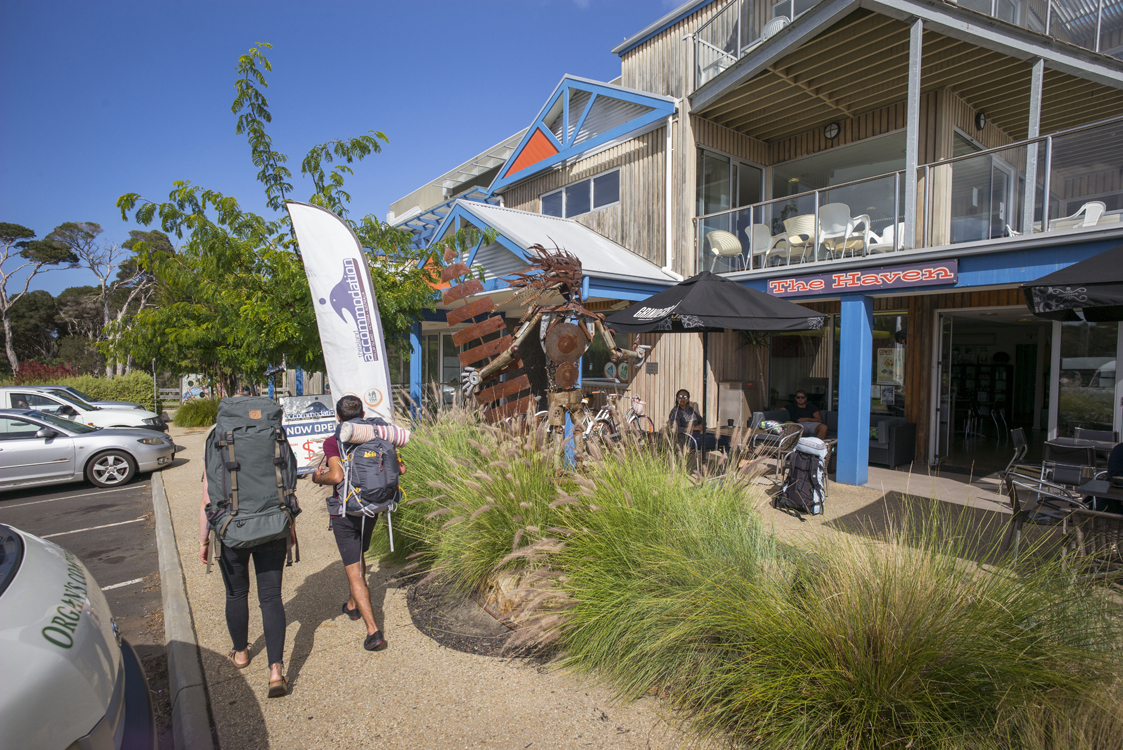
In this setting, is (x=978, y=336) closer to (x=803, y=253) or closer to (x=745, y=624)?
(x=803, y=253)

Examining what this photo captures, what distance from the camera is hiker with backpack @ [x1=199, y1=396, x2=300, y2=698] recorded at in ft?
10.7

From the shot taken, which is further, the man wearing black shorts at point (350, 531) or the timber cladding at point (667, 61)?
the timber cladding at point (667, 61)

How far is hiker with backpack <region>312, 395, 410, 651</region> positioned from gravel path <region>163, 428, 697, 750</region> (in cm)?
30

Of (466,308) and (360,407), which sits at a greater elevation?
(466,308)

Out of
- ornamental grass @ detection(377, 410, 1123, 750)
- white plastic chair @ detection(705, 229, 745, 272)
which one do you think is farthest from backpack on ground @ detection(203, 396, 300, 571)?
white plastic chair @ detection(705, 229, 745, 272)

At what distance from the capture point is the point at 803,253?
373 inches

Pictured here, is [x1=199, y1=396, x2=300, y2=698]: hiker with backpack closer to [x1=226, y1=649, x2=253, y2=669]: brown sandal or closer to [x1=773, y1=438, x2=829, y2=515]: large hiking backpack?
[x1=226, y1=649, x2=253, y2=669]: brown sandal

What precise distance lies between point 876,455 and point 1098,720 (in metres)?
8.30

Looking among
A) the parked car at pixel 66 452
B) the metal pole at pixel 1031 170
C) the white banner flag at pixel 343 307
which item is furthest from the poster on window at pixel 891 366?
the parked car at pixel 66 452

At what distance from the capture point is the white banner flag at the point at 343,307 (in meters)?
6.83

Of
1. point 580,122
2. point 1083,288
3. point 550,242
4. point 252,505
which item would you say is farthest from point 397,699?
point 580,122

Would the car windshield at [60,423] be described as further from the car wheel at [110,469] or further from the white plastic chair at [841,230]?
the white plastic chair at [841,230]

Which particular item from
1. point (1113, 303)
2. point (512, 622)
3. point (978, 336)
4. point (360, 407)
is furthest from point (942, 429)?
point (360, 407)

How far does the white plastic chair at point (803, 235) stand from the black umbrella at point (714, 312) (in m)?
2.96
